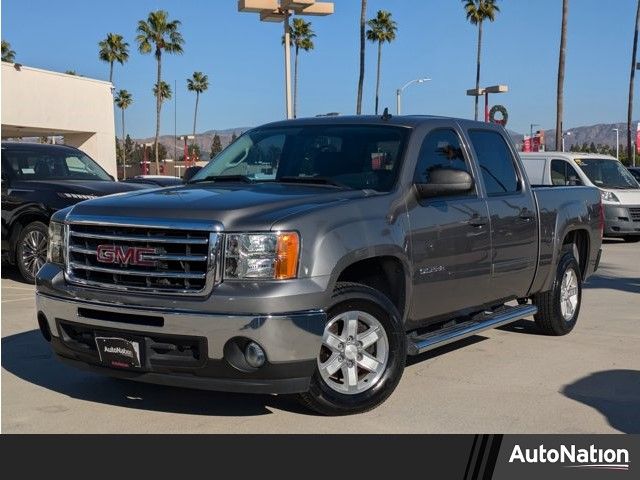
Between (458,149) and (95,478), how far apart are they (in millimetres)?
3750

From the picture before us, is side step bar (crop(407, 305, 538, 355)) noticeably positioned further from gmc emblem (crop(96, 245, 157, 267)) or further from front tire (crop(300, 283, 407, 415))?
gmc emblem (crop(96, 245, 157, 267))

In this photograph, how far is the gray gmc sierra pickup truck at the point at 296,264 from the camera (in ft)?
15.7

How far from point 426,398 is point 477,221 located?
4.69 ft

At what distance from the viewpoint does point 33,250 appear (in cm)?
1104

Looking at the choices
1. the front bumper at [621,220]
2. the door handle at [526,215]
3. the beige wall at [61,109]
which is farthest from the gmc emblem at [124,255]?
the beige wall at [61,109]

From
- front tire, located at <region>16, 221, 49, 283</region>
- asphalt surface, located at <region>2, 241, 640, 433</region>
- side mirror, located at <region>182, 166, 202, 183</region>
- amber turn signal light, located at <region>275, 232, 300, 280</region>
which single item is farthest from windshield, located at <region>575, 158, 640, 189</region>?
amber turn signal light, located at <region>275, 232, 300, 280</region>

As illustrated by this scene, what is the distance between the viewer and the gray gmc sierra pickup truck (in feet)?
15.7

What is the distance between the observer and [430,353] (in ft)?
23.7

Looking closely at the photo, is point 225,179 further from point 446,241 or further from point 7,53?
point 7,53

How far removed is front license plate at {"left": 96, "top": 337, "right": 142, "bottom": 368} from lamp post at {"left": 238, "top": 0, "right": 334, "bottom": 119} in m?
12.6

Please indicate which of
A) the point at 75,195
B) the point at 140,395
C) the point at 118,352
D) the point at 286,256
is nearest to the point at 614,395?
the point at 286,256

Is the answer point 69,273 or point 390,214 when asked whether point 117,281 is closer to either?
point 69,273

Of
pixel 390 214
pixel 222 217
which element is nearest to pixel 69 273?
pixel 222 217

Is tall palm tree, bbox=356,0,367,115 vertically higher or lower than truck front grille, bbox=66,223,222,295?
higher
